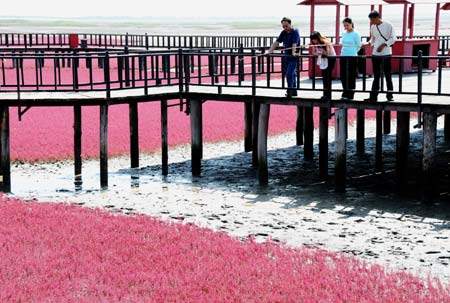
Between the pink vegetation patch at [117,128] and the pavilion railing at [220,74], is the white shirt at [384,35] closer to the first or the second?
the pavilion railing at [220,74]

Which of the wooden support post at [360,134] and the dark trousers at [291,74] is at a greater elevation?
the dark trousers at [291,74]

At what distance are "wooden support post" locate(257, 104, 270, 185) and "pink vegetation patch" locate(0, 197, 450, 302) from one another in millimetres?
A: 6234

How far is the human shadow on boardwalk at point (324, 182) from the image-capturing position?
21.3m

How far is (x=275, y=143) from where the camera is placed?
3055 centimetres

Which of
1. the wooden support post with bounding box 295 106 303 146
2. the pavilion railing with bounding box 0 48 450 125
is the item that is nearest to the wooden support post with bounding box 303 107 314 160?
the pavilion railing with bounding box 0 48 450 125

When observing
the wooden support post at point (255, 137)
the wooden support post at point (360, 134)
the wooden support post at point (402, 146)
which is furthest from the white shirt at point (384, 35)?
the wooden support post at point (360, 134)

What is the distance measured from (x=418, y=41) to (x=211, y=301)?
701 inches

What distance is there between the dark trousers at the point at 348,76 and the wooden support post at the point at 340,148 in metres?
0.42

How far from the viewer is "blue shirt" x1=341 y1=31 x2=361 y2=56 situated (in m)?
22.1

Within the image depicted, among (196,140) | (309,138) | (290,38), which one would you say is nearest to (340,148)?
(290,38)

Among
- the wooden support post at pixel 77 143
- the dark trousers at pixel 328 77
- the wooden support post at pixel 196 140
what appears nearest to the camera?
the dark trousers at pixel 328 77

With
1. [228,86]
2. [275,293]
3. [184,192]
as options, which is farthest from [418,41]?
[275,293]

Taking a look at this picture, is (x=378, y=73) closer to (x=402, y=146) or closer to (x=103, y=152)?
(x=402, y=146)

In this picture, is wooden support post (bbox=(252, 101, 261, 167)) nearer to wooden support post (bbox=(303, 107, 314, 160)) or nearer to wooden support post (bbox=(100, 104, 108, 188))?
wooden support post (bbox=(303, 107, 314, 160))
